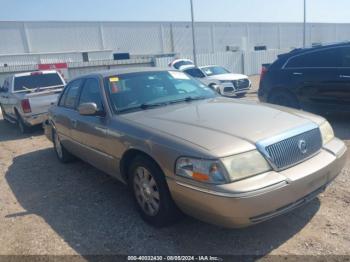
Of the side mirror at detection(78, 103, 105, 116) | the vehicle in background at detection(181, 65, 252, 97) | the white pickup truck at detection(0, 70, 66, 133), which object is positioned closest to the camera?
the side mirror at detection(78, 103, 105, 116)

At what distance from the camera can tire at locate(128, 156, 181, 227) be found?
316 centimetres

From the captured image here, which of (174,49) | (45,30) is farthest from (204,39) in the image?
(45,30)

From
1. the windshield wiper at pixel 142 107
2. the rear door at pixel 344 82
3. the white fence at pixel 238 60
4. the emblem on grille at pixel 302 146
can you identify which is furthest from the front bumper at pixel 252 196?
the white fence at pixel 238 60

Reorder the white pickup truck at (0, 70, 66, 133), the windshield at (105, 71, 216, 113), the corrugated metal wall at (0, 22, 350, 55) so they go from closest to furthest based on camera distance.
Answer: the windshield at (105, 71, 216, 113) < the white pickup truck at (0, 70, 66, 133) < the corrugated metal wall at (0, 22, 350, 55)

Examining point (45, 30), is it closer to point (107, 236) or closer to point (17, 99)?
point (17, 99)

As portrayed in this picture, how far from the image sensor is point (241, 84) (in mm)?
14422

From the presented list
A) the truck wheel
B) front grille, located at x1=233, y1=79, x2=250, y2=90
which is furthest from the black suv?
the truck wheel

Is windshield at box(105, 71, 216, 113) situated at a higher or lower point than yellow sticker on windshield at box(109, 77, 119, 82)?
lower

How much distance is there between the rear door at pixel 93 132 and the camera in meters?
4.04

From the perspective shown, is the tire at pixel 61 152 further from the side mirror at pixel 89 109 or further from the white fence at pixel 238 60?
the white fence at pixel 238 60

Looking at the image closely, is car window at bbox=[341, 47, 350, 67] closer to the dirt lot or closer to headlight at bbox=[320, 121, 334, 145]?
the dirt lot

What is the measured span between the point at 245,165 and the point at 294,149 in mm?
577

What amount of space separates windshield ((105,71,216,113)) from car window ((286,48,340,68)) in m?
3.59

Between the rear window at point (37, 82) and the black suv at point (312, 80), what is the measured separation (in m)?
5.99
